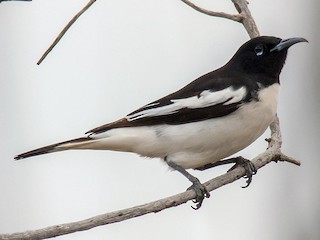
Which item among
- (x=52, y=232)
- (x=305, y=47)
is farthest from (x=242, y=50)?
(x=52, y=232)

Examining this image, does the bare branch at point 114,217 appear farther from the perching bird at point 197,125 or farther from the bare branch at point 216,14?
the bare branch at point 216,14

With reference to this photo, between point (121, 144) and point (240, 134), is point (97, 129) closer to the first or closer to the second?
point (121, 144)

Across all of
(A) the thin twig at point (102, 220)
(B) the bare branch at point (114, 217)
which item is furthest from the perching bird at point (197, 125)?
(A) the thin twig at point (102, 220)

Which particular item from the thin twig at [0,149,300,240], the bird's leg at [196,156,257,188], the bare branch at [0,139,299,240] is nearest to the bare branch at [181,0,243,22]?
the bird's leg at [196,156,257,188]

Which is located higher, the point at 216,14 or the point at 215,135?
the point at 216,14

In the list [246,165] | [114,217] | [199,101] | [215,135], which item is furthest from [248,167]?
[114,217]

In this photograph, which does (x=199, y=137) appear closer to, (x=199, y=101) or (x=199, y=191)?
(x=199, y=101)
